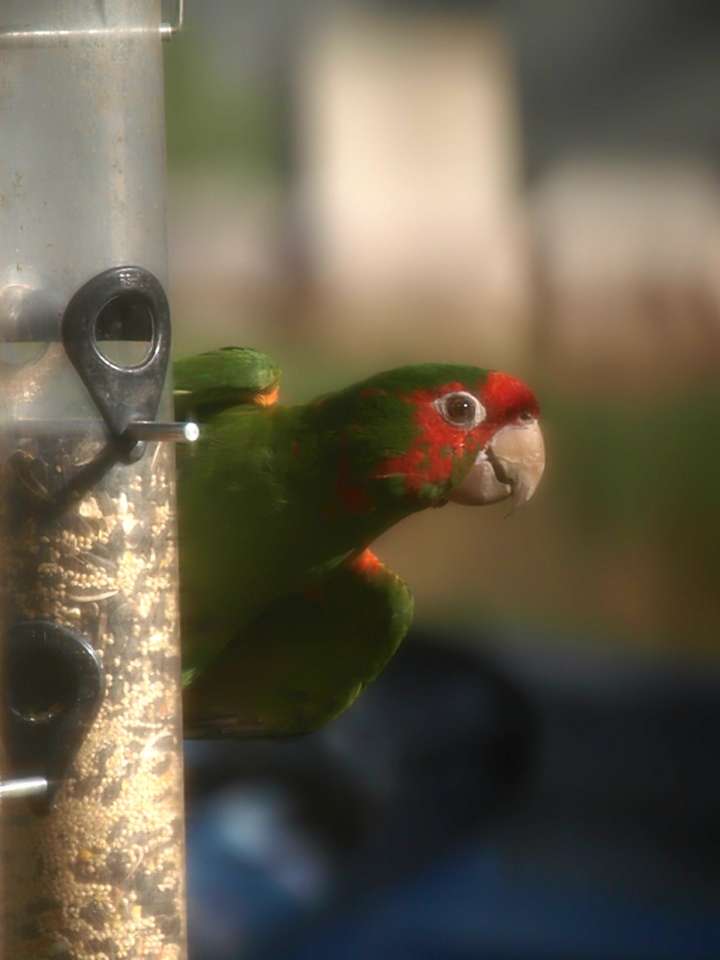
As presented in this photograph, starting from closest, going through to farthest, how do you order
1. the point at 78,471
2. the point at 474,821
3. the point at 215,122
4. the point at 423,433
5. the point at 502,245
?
the point at 78,471, the point at 423,433, the point at 474,821, the point at 502,245, the point at 215,122

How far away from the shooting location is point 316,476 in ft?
10.3

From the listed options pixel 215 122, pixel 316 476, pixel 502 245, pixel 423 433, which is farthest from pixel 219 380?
pixel 215 122

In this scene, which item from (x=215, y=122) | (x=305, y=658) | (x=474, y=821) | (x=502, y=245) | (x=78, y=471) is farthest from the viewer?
(x=215, y=122)

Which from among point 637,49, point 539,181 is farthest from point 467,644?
point 637,49

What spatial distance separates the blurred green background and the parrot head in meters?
4.41

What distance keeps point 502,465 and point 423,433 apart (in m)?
0.20

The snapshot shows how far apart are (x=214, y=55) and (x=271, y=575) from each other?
301 inches

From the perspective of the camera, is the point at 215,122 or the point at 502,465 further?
the point at 215,122

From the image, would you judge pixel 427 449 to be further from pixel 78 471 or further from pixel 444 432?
pixel 78 471

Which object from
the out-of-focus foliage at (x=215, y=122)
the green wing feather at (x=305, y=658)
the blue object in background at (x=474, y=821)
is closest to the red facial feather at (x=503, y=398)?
the green wing feather at (x=305, y=658)

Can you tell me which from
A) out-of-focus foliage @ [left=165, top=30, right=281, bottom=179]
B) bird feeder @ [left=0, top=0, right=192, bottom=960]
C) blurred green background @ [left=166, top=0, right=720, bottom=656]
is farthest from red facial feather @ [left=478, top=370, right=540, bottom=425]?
out-of-focus foliage @ [left=165, top=30, right=281, bottom=179]

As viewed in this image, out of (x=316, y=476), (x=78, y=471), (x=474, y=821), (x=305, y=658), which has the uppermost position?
(x=78, y=471)

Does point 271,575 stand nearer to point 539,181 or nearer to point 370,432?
point 370,432

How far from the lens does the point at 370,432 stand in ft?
10.2
